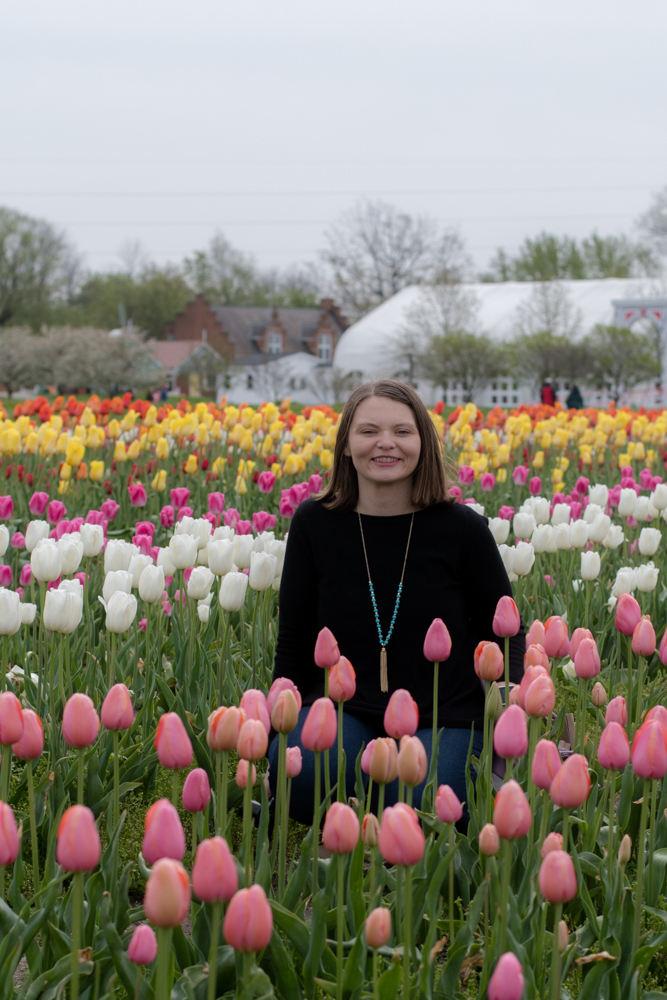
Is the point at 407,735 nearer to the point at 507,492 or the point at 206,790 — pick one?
the point at 206,790

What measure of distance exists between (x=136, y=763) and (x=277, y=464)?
391 centimetres

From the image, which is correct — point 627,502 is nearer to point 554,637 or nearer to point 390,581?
point 390,581

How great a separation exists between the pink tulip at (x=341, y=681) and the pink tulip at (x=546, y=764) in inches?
15.8

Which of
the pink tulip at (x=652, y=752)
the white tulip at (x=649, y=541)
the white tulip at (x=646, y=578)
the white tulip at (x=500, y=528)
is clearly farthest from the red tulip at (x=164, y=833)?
the white tulip at (x=649, y=541)

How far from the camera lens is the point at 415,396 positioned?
10.1ft

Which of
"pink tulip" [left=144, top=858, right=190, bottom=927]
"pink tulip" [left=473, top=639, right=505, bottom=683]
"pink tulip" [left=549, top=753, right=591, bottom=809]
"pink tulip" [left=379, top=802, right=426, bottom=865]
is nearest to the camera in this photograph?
"pink tulip" [left=144, top=858, right=190, bottom=927]

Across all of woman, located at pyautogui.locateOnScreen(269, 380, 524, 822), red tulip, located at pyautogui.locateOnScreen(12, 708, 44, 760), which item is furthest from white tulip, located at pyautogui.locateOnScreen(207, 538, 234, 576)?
red tulip, located at pyautogui.locateOnScreen(12, 708, 44, 760)

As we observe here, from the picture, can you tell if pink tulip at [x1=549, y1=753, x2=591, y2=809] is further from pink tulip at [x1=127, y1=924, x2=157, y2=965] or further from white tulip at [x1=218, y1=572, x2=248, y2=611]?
white tulip at [x1=218, y1=572, x2=248, y2=611]

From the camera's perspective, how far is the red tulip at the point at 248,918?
133 cm

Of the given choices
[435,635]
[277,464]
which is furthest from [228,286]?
[435,635]

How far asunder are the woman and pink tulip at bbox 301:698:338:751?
3.44ft

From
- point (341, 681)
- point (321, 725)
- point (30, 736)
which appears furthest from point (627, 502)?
point (30, 736)

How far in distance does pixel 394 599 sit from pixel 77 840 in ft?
5.46

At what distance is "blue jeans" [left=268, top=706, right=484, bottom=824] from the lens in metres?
2.75
